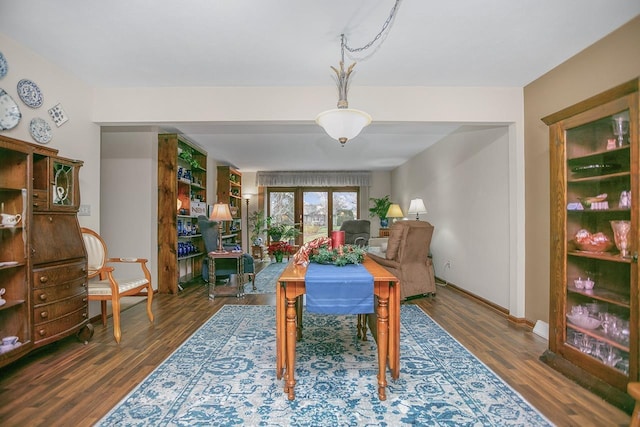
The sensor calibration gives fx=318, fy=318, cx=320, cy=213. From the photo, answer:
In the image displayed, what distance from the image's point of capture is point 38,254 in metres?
2.36

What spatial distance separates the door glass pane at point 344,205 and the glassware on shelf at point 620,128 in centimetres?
721

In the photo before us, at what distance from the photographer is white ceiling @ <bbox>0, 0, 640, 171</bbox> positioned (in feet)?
6.68

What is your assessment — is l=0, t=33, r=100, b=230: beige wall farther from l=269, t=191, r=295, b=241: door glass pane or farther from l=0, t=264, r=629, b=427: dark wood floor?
l=269, t=191, r=295, b=241: door glass pane

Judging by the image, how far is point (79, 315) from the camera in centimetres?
266

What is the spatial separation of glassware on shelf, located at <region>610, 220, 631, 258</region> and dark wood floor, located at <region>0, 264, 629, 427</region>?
915 mm

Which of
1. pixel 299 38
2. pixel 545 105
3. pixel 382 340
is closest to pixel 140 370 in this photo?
pixel 382 340

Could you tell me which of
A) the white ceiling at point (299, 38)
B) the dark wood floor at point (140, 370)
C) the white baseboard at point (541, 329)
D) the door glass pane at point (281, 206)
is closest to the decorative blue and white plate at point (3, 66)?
the white ceiling at point (299, 38)

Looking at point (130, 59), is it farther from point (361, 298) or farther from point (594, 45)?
point (594, 45)

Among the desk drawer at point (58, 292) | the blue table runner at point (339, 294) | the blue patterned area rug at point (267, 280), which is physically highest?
the blue table runner at point (339, 294)

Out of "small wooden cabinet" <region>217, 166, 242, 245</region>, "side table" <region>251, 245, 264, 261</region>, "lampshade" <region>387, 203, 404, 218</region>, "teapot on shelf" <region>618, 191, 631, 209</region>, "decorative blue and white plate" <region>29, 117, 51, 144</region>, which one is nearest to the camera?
"teapot on shelf" <region>618, 191, 631, 209</region>

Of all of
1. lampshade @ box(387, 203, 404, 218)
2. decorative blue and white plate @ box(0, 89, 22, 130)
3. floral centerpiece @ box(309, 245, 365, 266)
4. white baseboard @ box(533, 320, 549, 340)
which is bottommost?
white baseboard @ box(533, 320, 549, 340)

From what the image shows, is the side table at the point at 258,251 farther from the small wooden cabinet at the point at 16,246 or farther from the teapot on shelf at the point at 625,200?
the teapot on shelf at the point at 625,200

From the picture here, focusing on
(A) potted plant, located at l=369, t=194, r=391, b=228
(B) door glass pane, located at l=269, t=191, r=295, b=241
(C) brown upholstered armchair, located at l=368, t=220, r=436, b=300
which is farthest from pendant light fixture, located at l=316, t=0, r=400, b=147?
(B) door glass pane, located at l=269, t=191, r=295, b=241

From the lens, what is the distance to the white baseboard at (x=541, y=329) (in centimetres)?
288
